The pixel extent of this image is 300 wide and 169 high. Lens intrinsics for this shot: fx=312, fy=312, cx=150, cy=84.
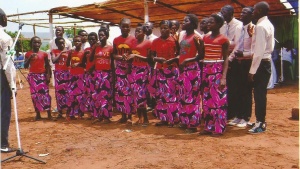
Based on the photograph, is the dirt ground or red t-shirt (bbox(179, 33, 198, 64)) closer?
the dirt ground

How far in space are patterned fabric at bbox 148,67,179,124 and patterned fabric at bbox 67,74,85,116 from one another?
1596mm

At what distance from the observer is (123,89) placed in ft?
18.6

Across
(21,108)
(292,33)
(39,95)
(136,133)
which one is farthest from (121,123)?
(292,33)

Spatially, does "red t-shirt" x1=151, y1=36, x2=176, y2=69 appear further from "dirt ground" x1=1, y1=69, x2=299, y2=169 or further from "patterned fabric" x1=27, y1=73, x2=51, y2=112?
"patterned fabric" x1=27, y1=73, x2=51, y2=112

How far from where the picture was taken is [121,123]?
237 inches

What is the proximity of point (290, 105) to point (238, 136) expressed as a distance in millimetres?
3464

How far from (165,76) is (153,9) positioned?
5707 mm

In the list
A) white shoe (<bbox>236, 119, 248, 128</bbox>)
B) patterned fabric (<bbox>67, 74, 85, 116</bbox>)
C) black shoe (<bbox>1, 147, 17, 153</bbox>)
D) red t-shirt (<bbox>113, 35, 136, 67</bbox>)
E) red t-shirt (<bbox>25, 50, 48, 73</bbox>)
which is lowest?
black shoe (<bbox>1, 147, 17, 153</bbox>)

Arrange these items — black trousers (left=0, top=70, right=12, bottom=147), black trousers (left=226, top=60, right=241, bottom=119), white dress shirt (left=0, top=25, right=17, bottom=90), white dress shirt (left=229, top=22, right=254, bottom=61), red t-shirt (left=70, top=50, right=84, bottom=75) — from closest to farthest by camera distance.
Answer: white dress shirt (left=0, top=25, right=17, bottom=90) → black trousers (left=0, top=70, right=12, bottom=147) → white dress shirt (left=229, top=22, right=254, bottom=61) → black trousers (left=226, top=60, right=241, bottom=119) → red t-shirt (left=70, top=50, right=84, bottom=75)

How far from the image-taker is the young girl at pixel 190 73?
16.0 feet

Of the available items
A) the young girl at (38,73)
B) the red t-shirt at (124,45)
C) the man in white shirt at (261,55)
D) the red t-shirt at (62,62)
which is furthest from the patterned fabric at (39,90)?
the man in white shirt at (261,55)

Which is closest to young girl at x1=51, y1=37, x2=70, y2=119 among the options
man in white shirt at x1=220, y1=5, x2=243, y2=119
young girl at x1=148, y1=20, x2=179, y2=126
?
young girl at x1=148, y1=20, x2=179, y2=126

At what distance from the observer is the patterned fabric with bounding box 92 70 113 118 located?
19.1ft

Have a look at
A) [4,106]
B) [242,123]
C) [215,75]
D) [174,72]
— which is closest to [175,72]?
[174,72]
